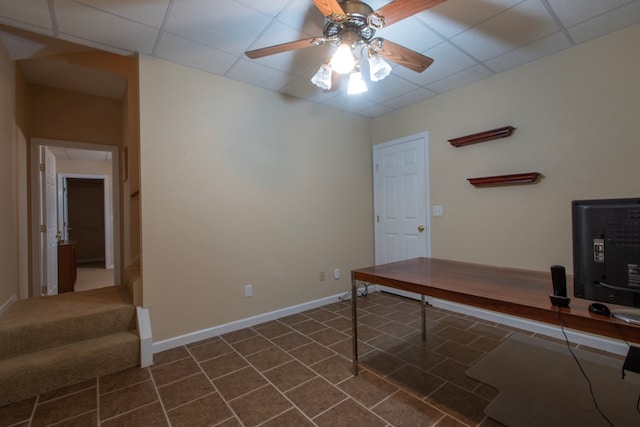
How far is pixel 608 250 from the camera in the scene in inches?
44.4

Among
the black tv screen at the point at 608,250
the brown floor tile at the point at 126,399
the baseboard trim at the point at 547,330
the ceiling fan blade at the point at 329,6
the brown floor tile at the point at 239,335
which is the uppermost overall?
the ceiling fan blade at the point at 329,6

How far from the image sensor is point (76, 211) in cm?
786

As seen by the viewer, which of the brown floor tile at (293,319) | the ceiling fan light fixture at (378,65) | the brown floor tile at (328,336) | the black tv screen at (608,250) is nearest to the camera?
the black tv screen at (608,250)

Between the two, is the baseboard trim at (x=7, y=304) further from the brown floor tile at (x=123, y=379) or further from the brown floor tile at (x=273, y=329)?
the brown floor tile at (x=273, y=329)

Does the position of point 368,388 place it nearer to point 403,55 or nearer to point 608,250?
point 608,250

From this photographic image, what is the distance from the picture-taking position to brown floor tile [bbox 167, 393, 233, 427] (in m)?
1.63

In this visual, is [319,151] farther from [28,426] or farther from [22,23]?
[28,426]

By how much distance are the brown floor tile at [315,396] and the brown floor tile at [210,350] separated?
0.87 meters

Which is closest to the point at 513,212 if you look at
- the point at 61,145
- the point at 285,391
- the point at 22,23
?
the point at 285,391

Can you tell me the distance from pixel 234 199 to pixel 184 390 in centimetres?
169

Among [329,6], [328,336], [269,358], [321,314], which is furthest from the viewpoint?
[321,314]

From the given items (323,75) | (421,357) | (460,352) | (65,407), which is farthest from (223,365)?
(323,75)

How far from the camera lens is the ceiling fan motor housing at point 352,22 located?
66.3 inches

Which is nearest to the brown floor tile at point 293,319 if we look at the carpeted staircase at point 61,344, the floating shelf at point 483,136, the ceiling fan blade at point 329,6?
the carpeted staircase at point 61,344
